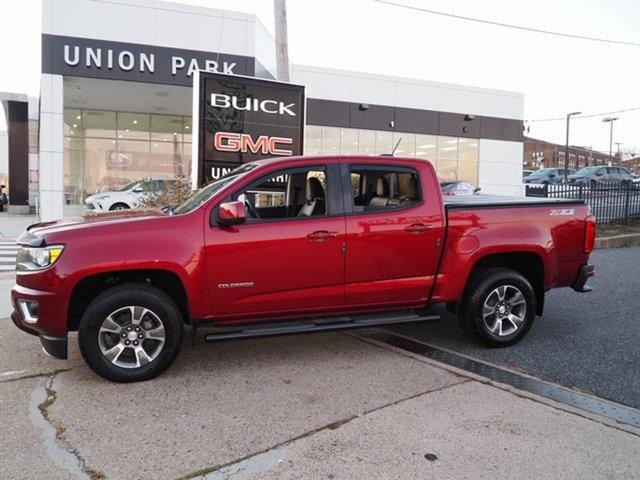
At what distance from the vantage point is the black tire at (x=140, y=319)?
4258mm

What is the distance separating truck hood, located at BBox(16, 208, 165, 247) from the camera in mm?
4293

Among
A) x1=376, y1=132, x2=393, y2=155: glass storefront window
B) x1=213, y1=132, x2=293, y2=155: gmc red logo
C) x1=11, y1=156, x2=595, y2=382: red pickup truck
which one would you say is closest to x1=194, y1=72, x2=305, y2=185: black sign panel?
x1=213, y1=132, x2=293, y2=155: gmc red logo

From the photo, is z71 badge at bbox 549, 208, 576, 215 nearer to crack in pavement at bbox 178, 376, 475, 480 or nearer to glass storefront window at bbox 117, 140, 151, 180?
crack in pavement at bbox 178, 376, 475, 480

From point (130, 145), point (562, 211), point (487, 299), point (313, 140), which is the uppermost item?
point (313, 140)

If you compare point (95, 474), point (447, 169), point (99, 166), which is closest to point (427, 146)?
point (447, 169)

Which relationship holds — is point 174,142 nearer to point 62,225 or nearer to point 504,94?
point 504,94

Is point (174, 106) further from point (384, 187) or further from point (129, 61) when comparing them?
point (384, 187)

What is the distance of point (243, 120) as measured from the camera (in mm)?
9961

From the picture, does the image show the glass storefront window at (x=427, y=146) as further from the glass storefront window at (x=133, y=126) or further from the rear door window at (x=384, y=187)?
the rear door window at (x=384, y=187)

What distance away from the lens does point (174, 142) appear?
26328mm

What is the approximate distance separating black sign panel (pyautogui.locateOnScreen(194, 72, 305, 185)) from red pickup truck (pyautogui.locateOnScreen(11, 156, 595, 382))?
164 inches

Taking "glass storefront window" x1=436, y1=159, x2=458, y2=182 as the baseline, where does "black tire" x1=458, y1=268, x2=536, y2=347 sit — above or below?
below

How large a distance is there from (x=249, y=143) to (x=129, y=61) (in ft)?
29.3

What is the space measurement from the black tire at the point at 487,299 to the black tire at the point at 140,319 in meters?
2.67
